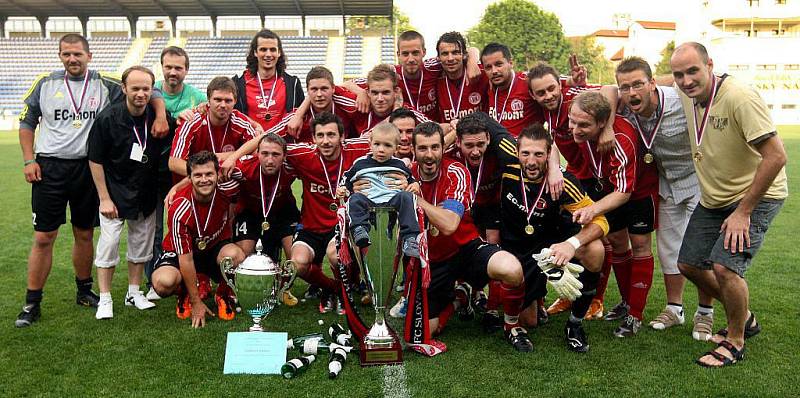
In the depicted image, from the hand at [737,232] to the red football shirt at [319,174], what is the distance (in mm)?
2273

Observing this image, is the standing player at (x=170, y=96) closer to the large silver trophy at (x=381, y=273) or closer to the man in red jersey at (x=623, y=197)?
the large silver trophy at (x=381, y=273)

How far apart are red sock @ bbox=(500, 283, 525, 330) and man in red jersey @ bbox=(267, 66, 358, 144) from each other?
1809 millimetres

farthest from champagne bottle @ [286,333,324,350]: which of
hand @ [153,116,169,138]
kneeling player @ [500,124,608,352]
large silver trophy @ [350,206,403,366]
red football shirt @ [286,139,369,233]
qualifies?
hand @ [153,116,169,138]

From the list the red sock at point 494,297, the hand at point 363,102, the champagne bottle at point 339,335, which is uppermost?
the hand at point 363,102

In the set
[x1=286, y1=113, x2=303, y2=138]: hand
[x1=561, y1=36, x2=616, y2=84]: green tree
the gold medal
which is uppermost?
[x1=561, y1=36, x2=616, y2=84]: green tree

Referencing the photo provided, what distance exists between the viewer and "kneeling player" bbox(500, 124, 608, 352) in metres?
3.90

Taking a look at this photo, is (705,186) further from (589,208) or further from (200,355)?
(200,355)

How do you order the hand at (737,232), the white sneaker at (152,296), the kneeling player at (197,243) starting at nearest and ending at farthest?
the hand at (737,232) < the kneeling player at (197,243) < the white sneaker at (152,296)

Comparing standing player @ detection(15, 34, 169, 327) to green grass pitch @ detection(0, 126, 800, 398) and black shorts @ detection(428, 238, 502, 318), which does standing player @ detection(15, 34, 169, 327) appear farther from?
black shorts @ detection(428, 238, 502, 318)

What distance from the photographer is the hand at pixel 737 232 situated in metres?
3.49

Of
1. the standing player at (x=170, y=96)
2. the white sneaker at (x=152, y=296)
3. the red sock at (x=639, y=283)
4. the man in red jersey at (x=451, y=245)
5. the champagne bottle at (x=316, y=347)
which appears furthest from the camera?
the white sneaker at (x=152, y=296)

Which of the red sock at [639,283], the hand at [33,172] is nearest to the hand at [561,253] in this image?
the red sock at [639,283]

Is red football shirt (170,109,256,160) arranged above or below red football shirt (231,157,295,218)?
above

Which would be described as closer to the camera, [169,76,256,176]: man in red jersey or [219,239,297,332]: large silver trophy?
[219,239,297,332]: large silver trophy
